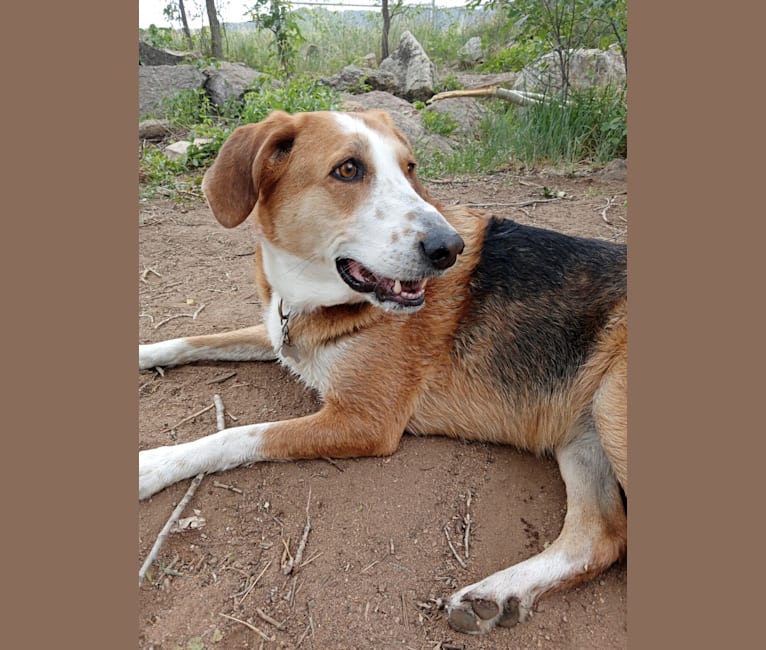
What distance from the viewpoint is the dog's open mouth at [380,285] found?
257cm

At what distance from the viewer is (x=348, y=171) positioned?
2.62 meters

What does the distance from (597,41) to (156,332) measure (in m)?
7.97

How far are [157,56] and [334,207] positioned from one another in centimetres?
949

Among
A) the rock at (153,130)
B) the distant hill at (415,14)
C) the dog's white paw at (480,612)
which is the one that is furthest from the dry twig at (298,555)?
the distant hill at (415,14)

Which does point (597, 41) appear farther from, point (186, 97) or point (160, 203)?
point (160, 203)

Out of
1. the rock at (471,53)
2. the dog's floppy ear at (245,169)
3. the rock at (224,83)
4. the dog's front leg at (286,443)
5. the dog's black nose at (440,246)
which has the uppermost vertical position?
the rock at (471,53)

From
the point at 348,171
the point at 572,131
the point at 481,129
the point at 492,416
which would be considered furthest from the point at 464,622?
the point at 481,129

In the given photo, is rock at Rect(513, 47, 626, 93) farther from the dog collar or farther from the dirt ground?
the dirt ground

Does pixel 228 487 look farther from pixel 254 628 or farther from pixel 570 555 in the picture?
pixel 570 555

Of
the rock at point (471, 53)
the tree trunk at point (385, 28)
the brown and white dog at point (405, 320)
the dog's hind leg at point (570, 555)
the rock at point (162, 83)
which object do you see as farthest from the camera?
the rock at point (471, 53)

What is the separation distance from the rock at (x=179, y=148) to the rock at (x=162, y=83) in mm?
1665

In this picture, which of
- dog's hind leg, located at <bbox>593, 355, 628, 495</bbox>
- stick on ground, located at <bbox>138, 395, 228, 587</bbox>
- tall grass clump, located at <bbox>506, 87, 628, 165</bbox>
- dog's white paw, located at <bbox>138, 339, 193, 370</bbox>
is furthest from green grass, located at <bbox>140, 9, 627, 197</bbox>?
dog's hind leg, located at <bbox>593, 355, 628, 495</bbox>

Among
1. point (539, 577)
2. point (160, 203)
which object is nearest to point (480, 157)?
point (160, 203)

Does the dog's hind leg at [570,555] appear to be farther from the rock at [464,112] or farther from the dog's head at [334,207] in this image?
the rock at [464,112]
